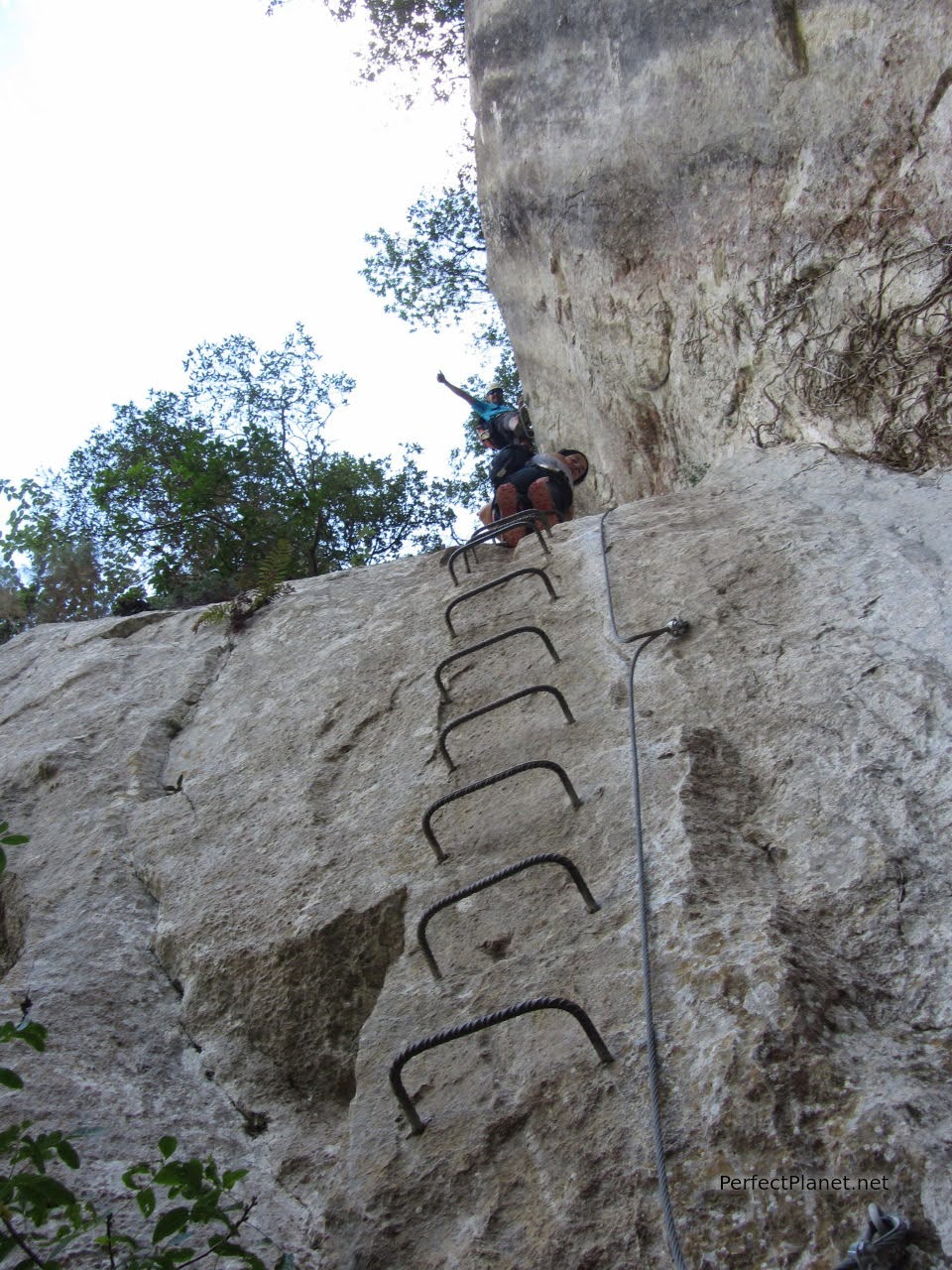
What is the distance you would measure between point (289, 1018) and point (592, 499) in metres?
6.97

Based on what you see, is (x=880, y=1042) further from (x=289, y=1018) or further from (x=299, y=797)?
(x=299, y=797)

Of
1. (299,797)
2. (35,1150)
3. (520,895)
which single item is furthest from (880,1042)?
(299,797)

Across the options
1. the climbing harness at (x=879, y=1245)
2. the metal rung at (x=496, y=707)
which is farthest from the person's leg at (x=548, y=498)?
the climbing harness at (x=879, y=1245)

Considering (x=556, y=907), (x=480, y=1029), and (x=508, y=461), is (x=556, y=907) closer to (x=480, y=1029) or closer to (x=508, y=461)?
(x=480, y=1029)

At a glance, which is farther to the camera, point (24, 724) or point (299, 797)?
point (24, 724)

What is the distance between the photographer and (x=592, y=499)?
9.98m

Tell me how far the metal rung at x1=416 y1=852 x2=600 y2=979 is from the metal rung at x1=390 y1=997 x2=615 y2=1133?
1.27ft

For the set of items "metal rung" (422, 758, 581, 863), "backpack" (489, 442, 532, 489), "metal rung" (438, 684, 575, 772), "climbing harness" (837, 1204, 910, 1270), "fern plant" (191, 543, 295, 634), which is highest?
"backpack" (489, 442, 532, 489)

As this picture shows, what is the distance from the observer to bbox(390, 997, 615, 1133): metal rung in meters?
2.54

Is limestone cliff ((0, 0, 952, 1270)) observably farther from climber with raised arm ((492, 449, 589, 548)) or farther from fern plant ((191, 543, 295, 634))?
climber with raised arm ((492, 449, 589, 548))

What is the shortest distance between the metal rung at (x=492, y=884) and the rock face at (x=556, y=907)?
6 centimetres

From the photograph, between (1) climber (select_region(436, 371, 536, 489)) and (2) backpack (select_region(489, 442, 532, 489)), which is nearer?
(2) backpack (select_region(489, 442, 532, 489))

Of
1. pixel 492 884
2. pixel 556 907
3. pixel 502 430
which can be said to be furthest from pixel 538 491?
pixel 492 884

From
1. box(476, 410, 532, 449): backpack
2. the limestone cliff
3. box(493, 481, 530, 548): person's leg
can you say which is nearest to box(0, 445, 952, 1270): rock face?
the limestone cliff
